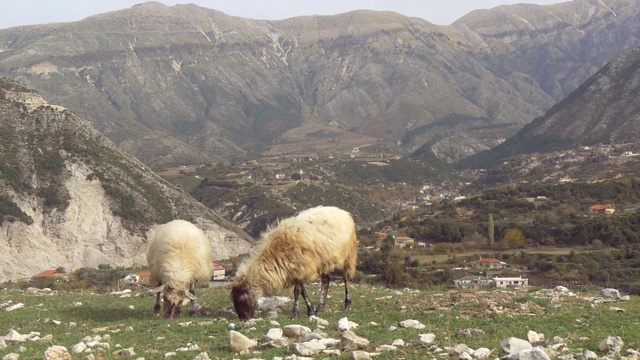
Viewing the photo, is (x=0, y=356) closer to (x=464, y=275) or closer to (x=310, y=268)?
(x=310, y=268)

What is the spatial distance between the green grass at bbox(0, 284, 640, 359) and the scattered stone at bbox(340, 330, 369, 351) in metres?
0.18

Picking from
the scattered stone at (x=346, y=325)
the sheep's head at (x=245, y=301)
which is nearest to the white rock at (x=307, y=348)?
the scattered stone at (x=346, y=325)

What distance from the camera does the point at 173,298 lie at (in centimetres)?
2000

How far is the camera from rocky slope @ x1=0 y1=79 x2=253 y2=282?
8612cm

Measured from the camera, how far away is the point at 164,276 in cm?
2078

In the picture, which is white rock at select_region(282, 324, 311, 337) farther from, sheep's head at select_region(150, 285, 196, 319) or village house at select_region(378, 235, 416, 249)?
village house at select_region(378, 235, 416, 249)

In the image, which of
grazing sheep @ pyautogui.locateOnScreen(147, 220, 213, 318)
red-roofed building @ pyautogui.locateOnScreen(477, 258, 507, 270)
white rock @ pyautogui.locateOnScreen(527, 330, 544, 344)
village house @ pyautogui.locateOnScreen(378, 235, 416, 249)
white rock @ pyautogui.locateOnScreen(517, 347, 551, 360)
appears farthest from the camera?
village house @ pyautogui.locateOnScreen(378, 235, 416, 249)

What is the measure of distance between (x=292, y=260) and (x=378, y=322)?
3.34 metres

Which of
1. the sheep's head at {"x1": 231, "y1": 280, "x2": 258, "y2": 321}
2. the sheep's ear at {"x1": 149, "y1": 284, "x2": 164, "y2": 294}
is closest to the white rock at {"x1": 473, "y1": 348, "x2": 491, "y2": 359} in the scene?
the sheep's head at {"x1": 231, "y1": 280, "x2": 258, "y2": 321}

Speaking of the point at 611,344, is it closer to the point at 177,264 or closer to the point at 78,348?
the point at 78,348

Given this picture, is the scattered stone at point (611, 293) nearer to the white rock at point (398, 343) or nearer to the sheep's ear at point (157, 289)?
the white rock at point (398, 343)

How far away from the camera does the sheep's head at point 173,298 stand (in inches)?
779

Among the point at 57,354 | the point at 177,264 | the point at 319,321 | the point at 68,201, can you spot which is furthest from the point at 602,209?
the point at 57,354

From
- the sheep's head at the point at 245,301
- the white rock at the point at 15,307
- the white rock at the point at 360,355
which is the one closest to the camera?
the white rock at the point at 360,355
